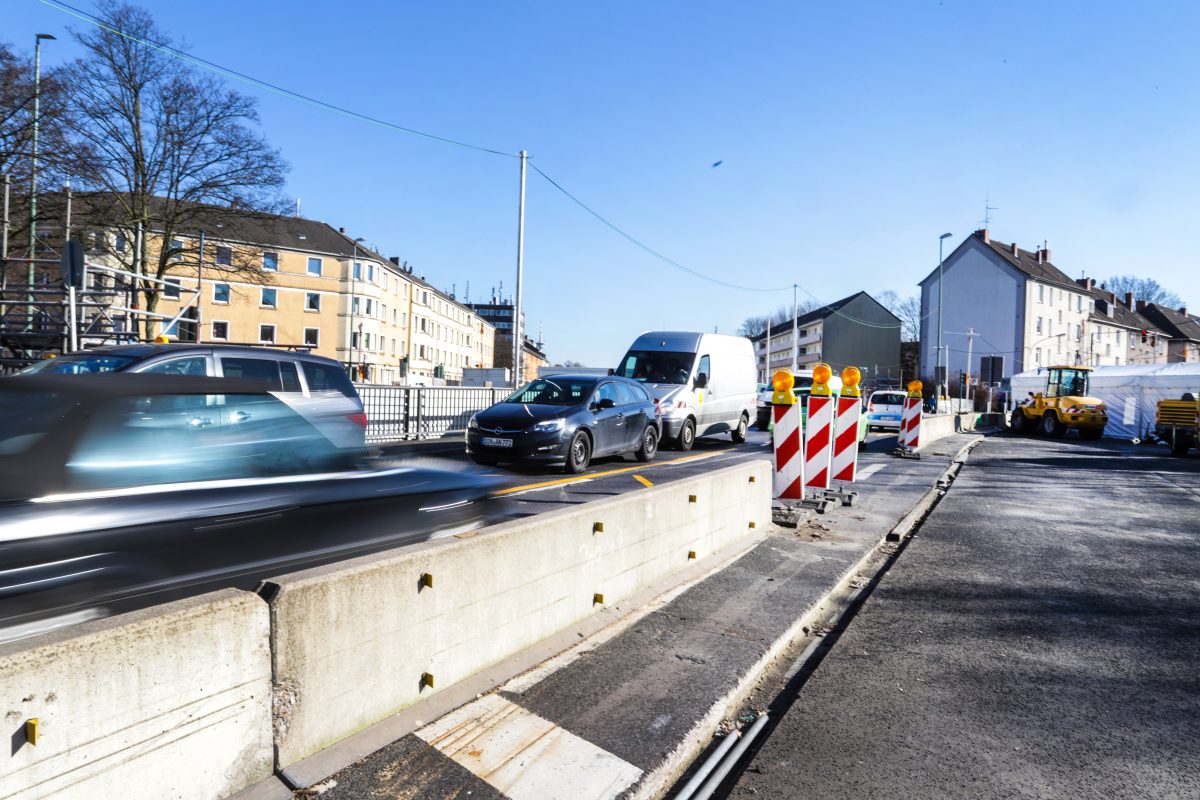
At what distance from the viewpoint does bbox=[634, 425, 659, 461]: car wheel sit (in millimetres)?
13945

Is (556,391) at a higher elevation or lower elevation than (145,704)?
higher

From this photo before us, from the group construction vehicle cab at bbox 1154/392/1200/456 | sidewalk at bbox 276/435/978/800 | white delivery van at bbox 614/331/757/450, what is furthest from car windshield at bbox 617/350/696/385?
construction vehicle cab at bbox 1154/392/1200/456

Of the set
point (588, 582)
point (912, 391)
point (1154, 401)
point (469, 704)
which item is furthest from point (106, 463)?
point (1154, 401)

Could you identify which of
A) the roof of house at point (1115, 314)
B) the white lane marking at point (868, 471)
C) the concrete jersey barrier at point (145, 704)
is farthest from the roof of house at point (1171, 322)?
the concrete jersey barrier at point (145, 704)

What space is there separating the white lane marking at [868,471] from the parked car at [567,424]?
3749mm

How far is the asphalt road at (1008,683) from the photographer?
10.3 feet

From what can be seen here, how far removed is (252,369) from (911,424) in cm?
1541

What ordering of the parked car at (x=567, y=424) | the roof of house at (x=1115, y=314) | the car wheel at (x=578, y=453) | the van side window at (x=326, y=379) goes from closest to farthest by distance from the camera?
the van side window at (x=326, y=379) < the parked car at (x=567, y=424) < the car wheel at (x=578, y=453) < the roof of house at (x=1115, y=314)

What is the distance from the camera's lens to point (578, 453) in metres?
11.9

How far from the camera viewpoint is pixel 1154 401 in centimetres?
3180

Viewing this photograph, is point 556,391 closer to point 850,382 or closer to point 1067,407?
point 850,382

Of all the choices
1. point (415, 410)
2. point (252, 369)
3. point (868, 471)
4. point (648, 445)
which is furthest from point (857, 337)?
point (252, 369)

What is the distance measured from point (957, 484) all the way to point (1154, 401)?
79.4ft

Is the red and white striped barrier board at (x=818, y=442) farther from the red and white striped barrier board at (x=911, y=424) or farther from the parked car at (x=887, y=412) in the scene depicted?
the parked car at (x=887, y=412)
